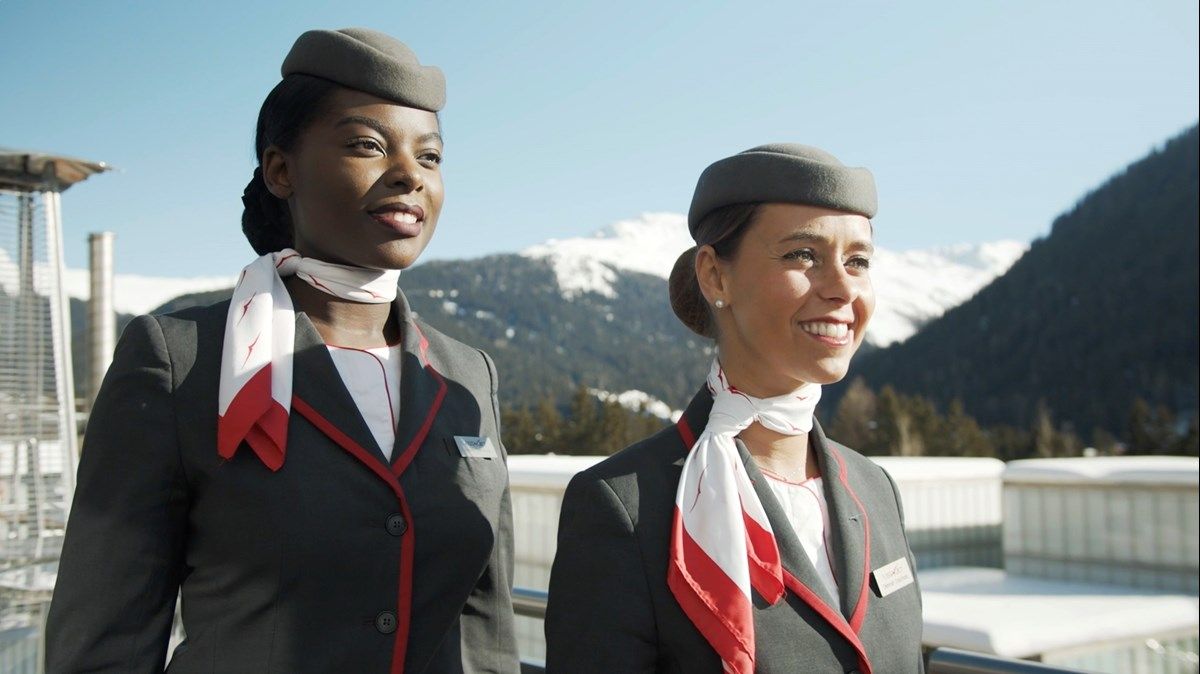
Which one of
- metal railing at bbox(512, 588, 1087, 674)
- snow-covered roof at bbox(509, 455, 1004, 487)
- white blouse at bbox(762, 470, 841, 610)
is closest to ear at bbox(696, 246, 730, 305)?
white blouse at bbox(762, 470, 841, 610)

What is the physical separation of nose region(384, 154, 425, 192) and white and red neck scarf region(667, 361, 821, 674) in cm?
70

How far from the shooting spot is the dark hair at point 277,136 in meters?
1.97

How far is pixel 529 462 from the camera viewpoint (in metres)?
12.1

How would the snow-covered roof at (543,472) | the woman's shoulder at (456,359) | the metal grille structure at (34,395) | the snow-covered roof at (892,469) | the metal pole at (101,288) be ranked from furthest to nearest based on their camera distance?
the snow-covered roof at (892,469), the snow-covered roof at (543,472), the metal pole at (101,288), the metal grille structure at (34,395), the woman's shoulder at (456,359)

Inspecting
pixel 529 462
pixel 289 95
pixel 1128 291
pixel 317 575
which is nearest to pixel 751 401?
pixel 317 575

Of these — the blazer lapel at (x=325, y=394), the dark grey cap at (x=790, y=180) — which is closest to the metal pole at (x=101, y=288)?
the blazer lapel at (x=325, y=394)

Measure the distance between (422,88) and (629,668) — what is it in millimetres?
1131

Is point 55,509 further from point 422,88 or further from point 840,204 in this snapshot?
point 840,204

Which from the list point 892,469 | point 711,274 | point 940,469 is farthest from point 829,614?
point 940,469

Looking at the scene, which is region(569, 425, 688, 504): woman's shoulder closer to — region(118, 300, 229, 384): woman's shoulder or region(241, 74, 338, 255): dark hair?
region(118, 300, 229, 384): woman's shoulder

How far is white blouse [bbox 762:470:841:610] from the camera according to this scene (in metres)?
1.88

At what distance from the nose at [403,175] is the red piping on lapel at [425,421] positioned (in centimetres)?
32

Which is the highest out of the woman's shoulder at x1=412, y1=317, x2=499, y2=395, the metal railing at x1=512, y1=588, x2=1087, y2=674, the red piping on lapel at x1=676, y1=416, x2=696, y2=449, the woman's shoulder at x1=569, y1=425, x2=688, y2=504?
the woman's shoulder at x1=412, y1=317, x2=499, y2=395

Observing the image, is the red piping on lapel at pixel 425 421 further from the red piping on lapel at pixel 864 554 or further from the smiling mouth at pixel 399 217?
the red piping on lapel at pixel 864 554
